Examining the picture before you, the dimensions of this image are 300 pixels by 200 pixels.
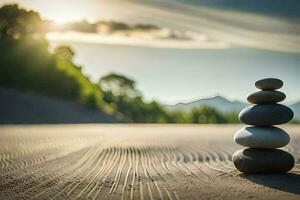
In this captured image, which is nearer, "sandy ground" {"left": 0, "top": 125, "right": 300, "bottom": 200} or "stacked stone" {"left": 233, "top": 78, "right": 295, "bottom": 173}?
"sandy ground" {"left": 0, "top": 125, "right": 300, "bottom": 200}

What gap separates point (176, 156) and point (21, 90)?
50.9m

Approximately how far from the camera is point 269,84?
11195mm

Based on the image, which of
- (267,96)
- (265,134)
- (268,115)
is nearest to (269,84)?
(267,96)

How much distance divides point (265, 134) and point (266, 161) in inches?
20.5

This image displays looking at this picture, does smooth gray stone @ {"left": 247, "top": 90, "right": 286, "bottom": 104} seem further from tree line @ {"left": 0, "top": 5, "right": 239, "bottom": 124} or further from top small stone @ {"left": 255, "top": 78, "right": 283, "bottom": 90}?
tree line @ {"left": 0, "top": 5, "right": 239, "bottom": 124}

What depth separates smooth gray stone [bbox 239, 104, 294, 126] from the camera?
1099 cm

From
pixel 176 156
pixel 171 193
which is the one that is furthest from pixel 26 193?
pixel 176 156

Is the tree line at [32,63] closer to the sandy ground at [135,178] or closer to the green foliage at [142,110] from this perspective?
the green foliage at [142,110]

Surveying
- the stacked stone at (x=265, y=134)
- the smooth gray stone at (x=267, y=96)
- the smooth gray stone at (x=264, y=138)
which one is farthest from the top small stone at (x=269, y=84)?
the smooth gray stone at (x=264, y=138)

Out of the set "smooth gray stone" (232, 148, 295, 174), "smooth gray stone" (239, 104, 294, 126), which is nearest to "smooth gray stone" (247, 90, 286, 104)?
"smooth gray stone" (239, 104, 294, 126)

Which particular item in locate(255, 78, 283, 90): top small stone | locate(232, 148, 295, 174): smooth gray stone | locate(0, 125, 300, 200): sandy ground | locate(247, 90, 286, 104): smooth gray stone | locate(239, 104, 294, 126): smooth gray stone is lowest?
locate(0, 125, 300, 200): sandy ground

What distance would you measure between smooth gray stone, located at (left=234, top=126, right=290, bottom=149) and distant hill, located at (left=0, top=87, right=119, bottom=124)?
4213 cm

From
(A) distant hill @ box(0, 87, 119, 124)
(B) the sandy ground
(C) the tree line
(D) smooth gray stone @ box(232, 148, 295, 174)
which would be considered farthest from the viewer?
(C) the tree line

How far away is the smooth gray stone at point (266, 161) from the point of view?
35.2ft
